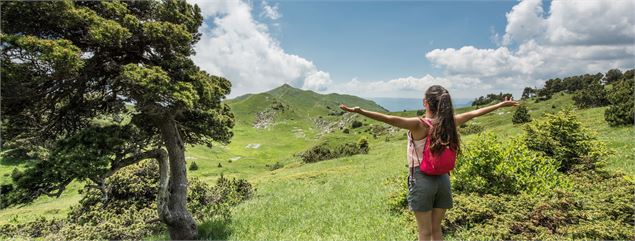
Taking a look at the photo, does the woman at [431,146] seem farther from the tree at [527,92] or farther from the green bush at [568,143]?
the tree at [527,92]

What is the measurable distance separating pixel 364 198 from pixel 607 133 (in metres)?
26.8

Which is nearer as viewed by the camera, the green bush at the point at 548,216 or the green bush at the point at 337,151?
the green bush at the point at 548,216

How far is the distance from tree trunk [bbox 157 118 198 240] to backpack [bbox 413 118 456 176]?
9.34m

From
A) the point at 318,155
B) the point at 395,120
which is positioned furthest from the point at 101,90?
the point at 318,155

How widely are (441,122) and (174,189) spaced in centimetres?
1055

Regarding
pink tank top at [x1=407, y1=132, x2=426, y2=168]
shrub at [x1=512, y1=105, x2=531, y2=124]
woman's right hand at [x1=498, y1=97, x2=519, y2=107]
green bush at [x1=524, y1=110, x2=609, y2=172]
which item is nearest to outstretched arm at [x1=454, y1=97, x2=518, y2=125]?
woman's right hand at [x1=498, y1=97, x2=519, y2=107]

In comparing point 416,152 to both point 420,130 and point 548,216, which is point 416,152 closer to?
point 420,130

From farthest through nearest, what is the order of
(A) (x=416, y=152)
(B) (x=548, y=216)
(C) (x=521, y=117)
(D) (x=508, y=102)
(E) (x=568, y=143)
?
1. (C) (x=521, y=117)
2. (E) (x=568, y=143)
3. (B) (x=548, y=216)
4. (D) (x=508, y=102)
5. (A) (x=416, y=152)

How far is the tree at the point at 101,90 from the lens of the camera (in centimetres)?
891

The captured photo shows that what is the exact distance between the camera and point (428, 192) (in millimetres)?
6129

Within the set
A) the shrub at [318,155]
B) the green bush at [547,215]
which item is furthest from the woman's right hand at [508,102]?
the shrub at [318,155]

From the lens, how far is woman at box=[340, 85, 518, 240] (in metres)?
5.99

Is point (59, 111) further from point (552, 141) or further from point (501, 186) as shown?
point (552, 141)

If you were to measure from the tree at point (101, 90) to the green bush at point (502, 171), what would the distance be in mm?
9449
